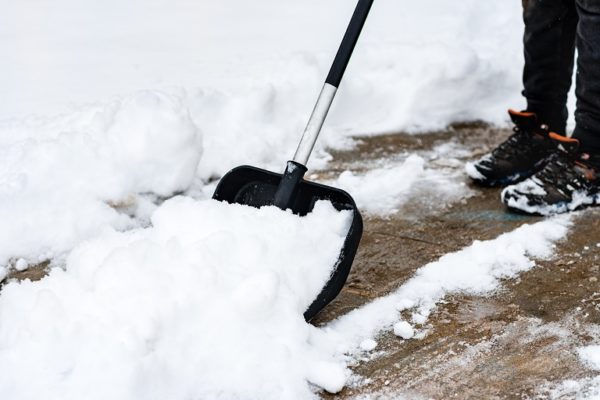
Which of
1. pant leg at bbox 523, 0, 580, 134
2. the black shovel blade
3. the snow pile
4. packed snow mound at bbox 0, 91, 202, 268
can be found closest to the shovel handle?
the black shovel blade

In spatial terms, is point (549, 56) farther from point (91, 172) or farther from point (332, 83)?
point (91, 172)

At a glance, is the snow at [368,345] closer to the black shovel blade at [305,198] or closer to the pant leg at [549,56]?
the black shovel blade at [305,198]

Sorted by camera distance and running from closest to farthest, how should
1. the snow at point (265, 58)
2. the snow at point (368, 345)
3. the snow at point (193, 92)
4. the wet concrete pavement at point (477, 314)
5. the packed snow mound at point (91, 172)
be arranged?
the wet concrete pavement at point (477, 314)
the snow at point (368, 345)
the packed snow mound at point (91, 172)
the snow at point (193, 92)
the snow at point (265, 58)

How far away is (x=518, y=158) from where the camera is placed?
2.64 metres

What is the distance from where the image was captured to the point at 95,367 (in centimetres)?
139

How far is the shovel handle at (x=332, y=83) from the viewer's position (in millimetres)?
1973

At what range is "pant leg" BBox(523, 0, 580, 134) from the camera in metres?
2.52

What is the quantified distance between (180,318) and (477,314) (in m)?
0.80

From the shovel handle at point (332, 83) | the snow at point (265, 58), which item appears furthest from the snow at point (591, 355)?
the snow at point (265, 58)

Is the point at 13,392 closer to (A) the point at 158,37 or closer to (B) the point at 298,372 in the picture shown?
(B) the point at 298,372

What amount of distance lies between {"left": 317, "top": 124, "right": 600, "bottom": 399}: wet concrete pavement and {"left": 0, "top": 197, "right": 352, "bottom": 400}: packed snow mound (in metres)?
0.17

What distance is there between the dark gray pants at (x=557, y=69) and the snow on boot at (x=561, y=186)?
0.06 metres

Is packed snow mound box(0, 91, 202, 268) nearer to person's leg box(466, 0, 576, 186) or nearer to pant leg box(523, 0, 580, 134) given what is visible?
person's leg box(466, 0, 576, 186)

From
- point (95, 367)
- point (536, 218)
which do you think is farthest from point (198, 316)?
point (536, 218)
